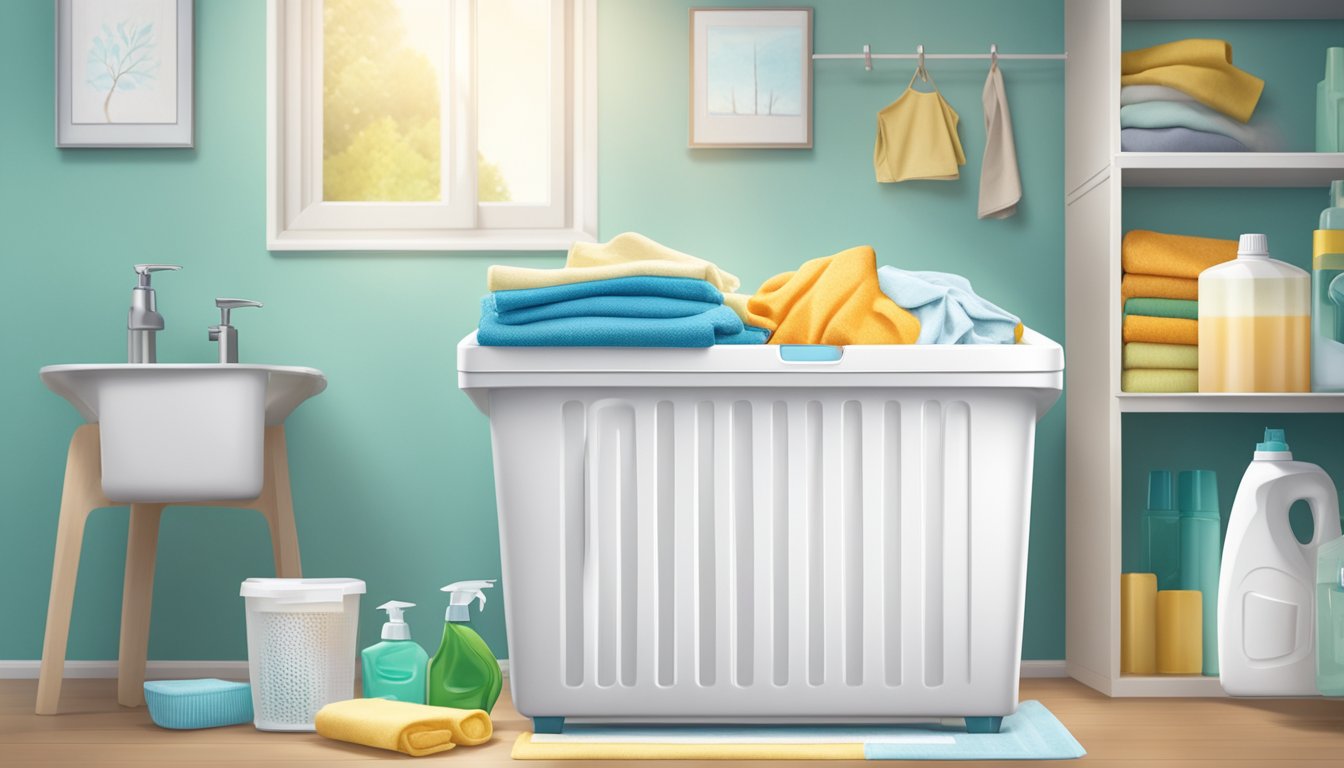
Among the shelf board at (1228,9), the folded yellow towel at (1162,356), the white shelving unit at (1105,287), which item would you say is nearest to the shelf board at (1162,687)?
the white shelving unit at (1105,287)

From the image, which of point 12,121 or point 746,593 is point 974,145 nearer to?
point 746,593

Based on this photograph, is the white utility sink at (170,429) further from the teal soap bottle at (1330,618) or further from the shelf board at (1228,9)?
the shelf board at (1228,9)

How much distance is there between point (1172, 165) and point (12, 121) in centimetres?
225

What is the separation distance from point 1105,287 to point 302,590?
1.44 m

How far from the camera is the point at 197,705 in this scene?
172 cm

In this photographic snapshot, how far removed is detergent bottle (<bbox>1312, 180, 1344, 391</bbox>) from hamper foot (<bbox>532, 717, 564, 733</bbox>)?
4.60 feet

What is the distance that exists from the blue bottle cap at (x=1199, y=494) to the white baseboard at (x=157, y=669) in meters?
0.40

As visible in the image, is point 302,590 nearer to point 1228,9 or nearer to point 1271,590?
point 1271,590

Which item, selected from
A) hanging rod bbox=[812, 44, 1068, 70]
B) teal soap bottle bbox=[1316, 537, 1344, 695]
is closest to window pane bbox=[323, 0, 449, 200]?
hanging rod bbox=[812, 44, 1068, 70]

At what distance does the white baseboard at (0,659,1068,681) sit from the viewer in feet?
7.24

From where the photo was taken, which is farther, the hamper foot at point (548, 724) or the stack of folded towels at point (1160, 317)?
the stack of folded towels at point (1160, 317)

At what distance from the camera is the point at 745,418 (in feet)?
5.31

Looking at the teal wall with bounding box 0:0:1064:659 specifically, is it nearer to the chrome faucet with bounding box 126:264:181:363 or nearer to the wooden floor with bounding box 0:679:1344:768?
the chrome faucet with bounding box 126:264:181:363

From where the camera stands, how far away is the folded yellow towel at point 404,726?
5.07ft
